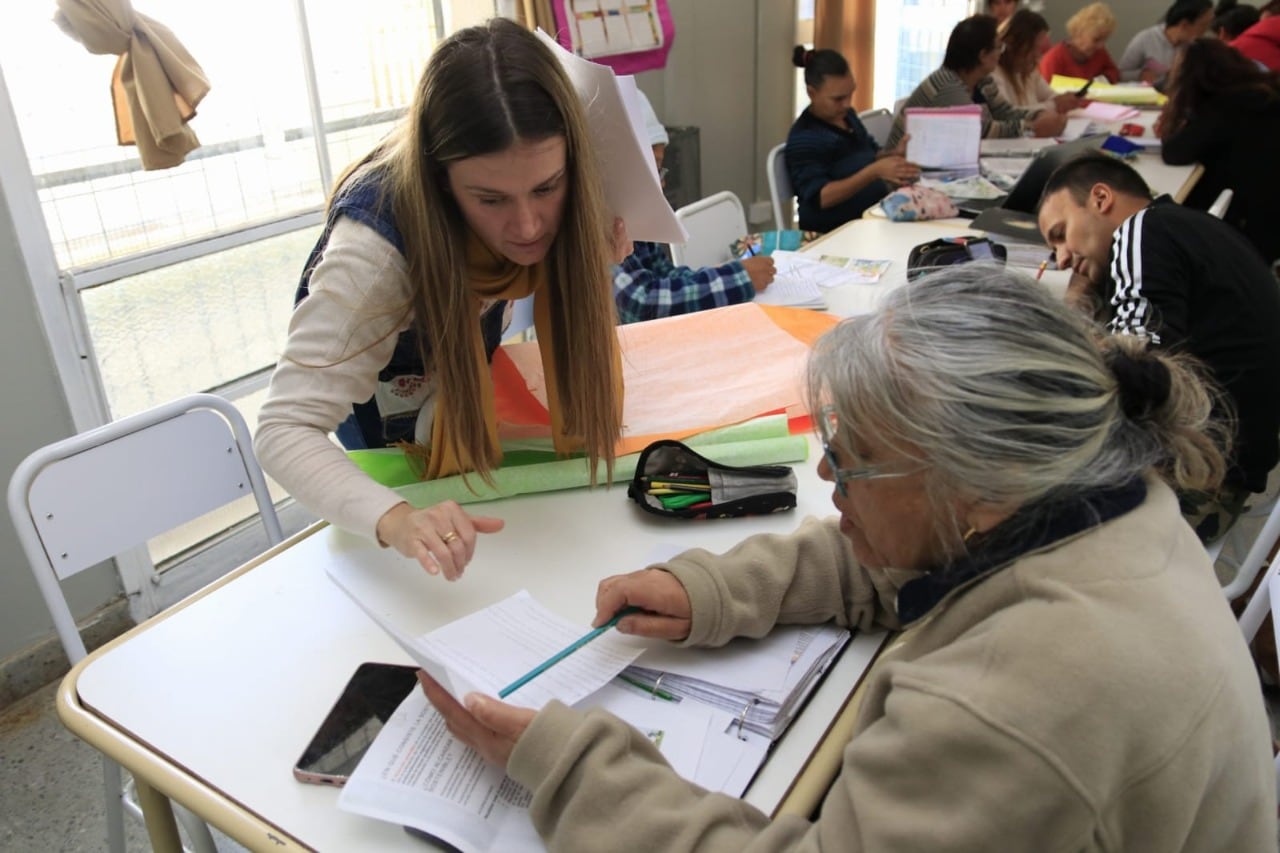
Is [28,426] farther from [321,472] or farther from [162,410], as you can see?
[321,472]

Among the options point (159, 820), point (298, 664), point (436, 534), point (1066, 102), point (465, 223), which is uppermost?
point (465, 223)

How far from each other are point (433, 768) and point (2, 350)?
1.67 m

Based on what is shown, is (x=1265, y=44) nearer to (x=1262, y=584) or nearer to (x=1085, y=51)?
(x=1085, y=51)

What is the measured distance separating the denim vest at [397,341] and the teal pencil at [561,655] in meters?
0.50

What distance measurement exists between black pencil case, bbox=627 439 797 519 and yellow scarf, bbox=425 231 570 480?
0.53 feet

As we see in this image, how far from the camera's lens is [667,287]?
2137 mm

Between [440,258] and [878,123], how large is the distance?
334 cm

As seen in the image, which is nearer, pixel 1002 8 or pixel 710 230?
pixel 710 230

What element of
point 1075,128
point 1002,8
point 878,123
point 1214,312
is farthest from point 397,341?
point 1002,8

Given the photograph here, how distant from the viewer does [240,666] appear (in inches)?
41.1

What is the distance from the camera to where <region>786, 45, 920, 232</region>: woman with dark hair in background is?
3.36 metres

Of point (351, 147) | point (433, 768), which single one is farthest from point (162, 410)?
point (351, 147)

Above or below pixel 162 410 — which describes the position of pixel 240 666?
below

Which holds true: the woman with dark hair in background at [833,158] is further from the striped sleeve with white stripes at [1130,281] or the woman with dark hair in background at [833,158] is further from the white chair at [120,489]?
the white chair at [120,489]
